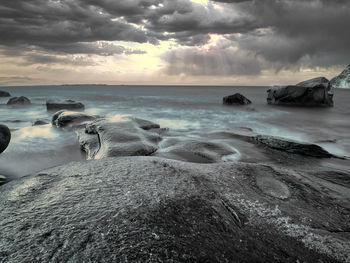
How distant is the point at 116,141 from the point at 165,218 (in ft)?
12.9

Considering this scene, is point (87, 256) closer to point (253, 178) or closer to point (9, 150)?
point (253, 178)

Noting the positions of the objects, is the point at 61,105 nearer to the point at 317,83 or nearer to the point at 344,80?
the point at 317,83

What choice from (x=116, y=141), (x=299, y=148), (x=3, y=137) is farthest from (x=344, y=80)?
(x=3, y=137)

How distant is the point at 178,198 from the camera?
2299 mm

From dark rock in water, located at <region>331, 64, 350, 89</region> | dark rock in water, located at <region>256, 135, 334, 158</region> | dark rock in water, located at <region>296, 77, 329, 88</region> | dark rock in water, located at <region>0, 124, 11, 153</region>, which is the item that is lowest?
dark rock in water, located at <region>256, 135, 334, 158</region>

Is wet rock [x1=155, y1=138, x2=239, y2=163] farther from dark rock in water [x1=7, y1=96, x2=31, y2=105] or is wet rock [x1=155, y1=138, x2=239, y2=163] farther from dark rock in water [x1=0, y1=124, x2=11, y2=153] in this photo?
dark rock in water [x1=7, y1=96, x2=31, y2=105]

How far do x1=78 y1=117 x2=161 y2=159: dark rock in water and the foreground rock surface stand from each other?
1.87m

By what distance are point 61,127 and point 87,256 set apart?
383 inches

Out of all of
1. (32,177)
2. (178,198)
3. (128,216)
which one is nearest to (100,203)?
(128,216)

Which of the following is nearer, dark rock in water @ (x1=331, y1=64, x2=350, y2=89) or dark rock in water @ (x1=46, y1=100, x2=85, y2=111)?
dark rock in water @ (x1=46, y1=100, x2=85, y2=111)

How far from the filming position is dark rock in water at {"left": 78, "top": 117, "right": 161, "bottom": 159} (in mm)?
5055

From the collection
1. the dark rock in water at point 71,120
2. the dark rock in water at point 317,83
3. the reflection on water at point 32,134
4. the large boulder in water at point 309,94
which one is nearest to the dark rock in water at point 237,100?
the large boulder in water at point 309,94

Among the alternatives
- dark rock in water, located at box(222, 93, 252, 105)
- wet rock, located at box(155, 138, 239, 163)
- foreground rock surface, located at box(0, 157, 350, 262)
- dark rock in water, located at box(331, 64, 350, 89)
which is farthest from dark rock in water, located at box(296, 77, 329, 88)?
dark rock in water, located at box(331, 64, 350, 89)

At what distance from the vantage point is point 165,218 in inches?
77.9
